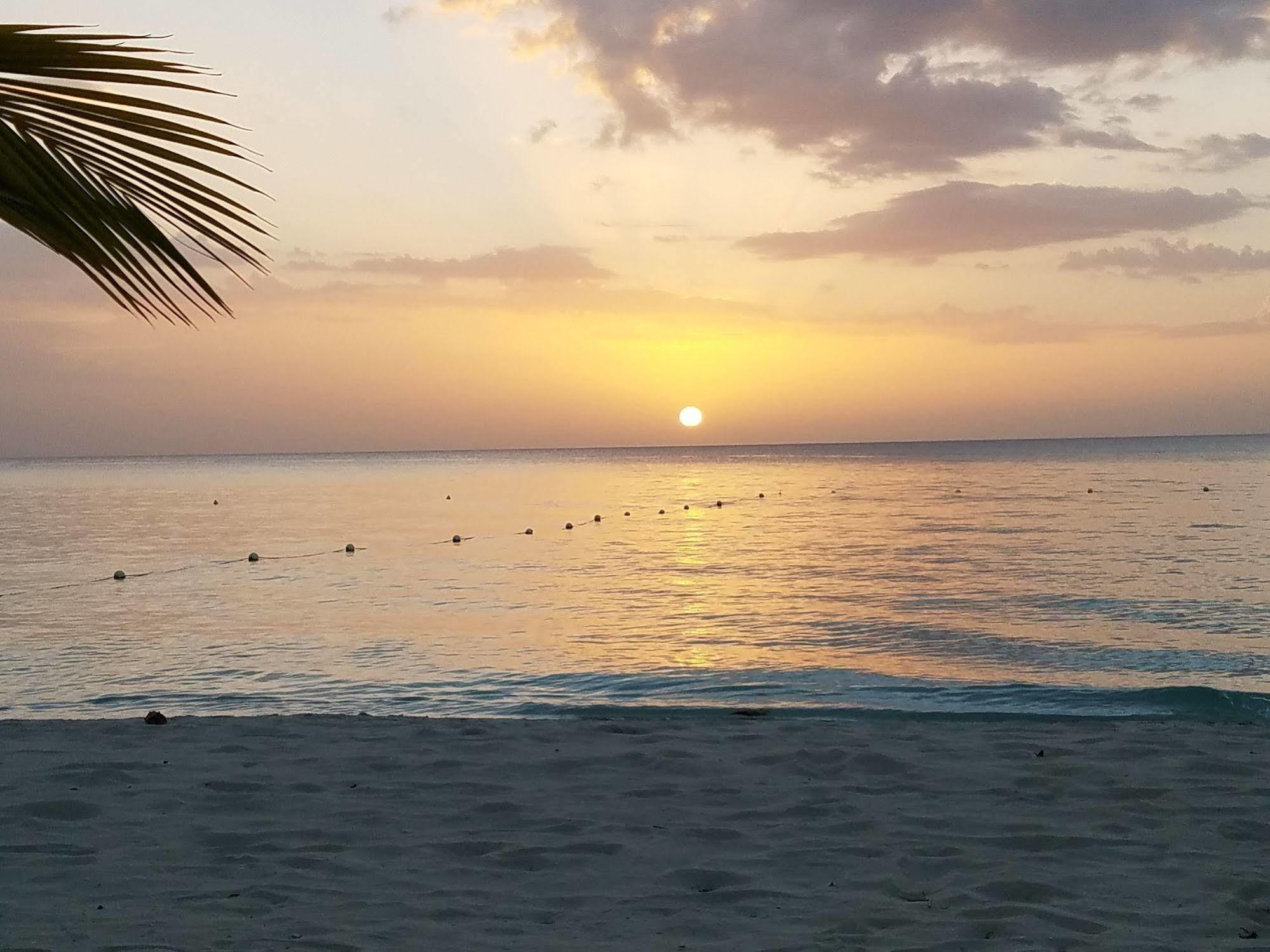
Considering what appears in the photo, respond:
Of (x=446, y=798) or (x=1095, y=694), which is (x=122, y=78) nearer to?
(x=446, y=798)

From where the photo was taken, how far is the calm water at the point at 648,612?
11.9m

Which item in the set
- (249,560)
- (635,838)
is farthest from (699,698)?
(249,560)

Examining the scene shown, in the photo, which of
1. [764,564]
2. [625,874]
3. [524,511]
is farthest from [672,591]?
[524,511]

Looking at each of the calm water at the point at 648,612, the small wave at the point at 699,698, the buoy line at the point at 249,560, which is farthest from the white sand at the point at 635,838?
the buoy line at the point at 249,560

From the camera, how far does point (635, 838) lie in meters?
5.89

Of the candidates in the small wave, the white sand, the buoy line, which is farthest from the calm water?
the white sand

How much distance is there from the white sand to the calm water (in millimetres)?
3029

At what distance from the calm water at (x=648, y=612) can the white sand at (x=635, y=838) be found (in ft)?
9.94

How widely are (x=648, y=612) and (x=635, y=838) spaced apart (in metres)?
12.5

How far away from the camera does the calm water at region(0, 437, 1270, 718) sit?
38.9 ft

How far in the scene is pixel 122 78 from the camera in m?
1.59

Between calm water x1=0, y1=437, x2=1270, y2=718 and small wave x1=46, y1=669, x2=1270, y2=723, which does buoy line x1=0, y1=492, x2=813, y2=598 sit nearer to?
calm water x1=0, y1=437, x2=1270, y2=718

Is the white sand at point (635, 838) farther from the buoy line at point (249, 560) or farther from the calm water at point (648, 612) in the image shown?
the buoy line at point (249, 560)

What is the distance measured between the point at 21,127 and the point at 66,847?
5.11 metres
